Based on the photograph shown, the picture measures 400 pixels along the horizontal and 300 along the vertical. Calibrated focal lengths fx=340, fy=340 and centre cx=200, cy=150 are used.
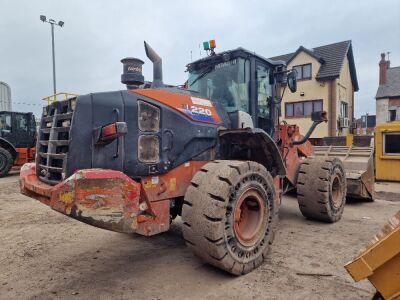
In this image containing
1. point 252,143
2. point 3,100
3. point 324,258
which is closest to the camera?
point 324,258

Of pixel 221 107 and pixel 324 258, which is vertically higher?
pixel 221 107

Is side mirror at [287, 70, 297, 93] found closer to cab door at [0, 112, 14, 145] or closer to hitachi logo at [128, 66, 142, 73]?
hitachi logo at [128, 66, 142, 73]

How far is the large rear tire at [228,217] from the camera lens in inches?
128

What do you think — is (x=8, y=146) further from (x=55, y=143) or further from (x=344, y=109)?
(x=344, y=109)

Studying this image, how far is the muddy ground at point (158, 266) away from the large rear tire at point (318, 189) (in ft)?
0.70

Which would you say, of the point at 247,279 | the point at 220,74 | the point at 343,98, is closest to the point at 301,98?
the point at 343,98

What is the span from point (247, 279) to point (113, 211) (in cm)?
155

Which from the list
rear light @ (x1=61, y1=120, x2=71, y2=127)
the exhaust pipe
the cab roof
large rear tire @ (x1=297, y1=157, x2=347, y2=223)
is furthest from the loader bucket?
rear light @ (x1=61, y1=120, x2=71, y2=127)

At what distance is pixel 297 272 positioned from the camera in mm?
3596

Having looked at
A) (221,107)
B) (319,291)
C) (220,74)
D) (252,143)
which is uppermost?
(220,74)

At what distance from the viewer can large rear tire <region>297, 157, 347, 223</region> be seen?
5426 millimetres

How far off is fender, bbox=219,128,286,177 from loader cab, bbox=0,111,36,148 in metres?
12.0

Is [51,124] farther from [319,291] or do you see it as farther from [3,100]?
[3,100]

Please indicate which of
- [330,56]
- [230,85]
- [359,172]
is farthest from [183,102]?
[330,56]
